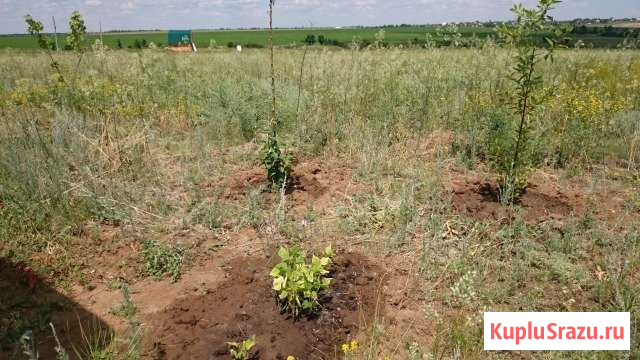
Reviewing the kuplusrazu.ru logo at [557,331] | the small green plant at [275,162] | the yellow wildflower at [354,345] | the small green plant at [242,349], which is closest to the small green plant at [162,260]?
the small green plant at [242,349]

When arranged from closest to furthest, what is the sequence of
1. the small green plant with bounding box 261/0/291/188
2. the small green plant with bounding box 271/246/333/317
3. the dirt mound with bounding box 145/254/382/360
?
the dirt mound with bounding box 145/254/382/360, the small green plant with bounding box 271/246/333/317, the small green plant with bounding box 261/0/291/188

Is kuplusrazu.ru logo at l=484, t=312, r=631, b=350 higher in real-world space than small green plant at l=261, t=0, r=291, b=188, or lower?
lower

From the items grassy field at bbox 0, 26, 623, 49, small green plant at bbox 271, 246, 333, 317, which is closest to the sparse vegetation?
small green plant at bbox 271, 246, 333, 317

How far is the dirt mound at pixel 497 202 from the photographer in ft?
12.6

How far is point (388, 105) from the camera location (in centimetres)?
623

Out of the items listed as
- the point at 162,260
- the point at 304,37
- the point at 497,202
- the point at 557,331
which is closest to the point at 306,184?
the point at 162,260

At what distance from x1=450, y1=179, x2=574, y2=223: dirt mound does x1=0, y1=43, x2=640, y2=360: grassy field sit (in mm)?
26

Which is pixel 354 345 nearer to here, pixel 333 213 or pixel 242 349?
pixel 242 349

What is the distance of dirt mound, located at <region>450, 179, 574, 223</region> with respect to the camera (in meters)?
3.84

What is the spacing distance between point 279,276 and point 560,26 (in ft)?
10.3

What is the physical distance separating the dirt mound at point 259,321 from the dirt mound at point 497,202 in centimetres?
151

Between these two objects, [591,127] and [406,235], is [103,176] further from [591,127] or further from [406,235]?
[591,127]

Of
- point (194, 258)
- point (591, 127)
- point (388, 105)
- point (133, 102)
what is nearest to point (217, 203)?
point (194, 258)

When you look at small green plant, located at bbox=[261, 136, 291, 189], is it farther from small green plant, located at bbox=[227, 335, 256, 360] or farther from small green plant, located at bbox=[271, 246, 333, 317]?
small green plant, located at bbox=[227, 335, 256, 360]
